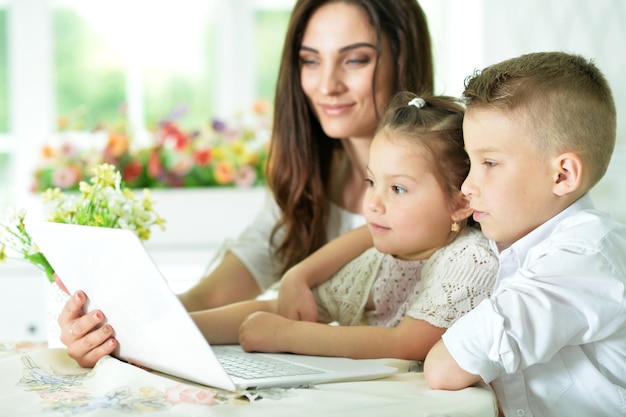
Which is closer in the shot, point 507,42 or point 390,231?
point 390,231

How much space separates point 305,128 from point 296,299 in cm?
63

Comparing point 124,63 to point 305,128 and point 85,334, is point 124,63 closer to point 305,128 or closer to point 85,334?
point 305,128

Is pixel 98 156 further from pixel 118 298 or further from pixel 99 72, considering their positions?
pixel 118 298

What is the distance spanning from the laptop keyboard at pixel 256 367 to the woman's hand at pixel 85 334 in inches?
7.7

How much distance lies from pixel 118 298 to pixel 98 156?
8.17 ft

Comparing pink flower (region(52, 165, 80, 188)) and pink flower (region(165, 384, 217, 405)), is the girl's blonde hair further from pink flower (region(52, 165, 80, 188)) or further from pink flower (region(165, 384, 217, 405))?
pink flower (region(52, 165, 80, 188))

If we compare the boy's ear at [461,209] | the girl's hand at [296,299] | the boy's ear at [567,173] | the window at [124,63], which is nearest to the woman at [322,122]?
the girl's hand at [296,299]

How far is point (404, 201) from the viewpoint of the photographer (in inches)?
62.5

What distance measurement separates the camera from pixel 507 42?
3406 millimetres

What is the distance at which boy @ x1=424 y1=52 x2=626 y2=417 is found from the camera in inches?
47.0

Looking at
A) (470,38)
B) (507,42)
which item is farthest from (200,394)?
(470,38)

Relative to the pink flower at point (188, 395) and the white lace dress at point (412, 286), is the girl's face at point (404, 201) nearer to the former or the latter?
the white lace dress at point (412, 286)

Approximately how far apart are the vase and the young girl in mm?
258

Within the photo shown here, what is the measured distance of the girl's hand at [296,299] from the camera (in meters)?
1.72
